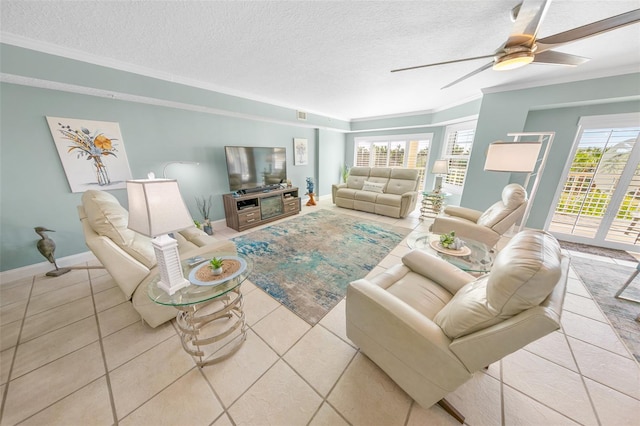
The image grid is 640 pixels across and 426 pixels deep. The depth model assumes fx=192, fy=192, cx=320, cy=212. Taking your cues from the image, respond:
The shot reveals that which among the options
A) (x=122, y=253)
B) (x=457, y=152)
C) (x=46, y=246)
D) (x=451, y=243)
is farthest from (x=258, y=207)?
(x=457, y=152)

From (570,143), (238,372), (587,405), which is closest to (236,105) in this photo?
(238,372)

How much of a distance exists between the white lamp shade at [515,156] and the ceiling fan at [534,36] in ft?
2.58

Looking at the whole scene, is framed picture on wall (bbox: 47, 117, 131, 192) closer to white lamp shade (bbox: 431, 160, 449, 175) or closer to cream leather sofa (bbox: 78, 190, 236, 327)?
cream leather sofa (bbox: 78, 190, 236, 327)

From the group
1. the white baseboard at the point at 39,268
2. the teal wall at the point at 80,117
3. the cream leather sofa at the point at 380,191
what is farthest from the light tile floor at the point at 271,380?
the cream leather sofa at the point at 380,191

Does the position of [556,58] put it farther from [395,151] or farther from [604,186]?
[395,151]

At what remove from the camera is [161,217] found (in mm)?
1118

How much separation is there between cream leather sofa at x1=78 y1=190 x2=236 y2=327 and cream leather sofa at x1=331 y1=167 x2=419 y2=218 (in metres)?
3.56

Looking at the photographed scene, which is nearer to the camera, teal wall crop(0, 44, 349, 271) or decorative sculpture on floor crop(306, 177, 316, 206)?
teal wall crop(0, 44, 349, 271)

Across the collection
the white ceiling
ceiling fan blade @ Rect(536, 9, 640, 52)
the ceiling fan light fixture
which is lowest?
the ceiling fan light fixture

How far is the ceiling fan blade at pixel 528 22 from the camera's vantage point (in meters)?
1.16

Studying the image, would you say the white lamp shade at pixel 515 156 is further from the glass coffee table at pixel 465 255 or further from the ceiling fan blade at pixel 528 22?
the ceiling fan blade at pixel 528 22

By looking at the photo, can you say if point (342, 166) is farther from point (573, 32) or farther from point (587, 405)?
point (587, 405)

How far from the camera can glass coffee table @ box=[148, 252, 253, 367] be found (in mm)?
1213

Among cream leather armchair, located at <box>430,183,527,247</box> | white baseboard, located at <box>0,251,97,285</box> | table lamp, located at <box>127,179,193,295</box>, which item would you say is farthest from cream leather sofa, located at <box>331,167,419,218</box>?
white baseboard, located at <box>0,251,97,285</box>
